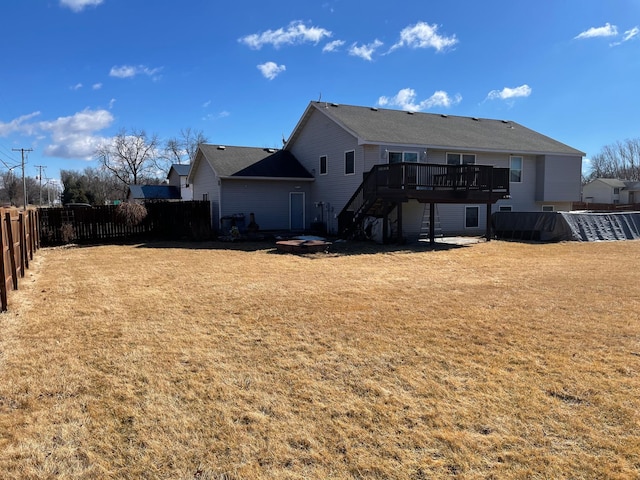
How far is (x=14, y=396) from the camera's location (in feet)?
11.9

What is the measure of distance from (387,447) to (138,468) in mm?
1561

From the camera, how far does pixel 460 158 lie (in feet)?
64.6

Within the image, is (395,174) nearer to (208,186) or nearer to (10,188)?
(208,186)

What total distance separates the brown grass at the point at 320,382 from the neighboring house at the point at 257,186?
12.2 meters

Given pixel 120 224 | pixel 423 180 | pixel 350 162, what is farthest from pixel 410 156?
pixel 120 224

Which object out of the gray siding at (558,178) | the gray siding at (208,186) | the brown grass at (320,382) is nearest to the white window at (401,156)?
the gray siding at (558,178)

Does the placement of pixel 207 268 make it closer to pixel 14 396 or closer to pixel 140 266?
pixel 140 266

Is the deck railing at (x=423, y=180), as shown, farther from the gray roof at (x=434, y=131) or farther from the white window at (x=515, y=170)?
the white window at (x=515, y=170)

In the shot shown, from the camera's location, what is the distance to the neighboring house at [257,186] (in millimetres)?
19922

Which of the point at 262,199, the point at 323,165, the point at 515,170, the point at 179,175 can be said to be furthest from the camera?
the point at 179,175

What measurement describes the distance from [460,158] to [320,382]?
17648mm

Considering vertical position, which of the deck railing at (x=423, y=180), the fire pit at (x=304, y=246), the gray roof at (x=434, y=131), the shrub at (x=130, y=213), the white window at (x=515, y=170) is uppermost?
the gray roof at (x=434, y=131)

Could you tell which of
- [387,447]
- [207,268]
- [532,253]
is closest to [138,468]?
[387,447]

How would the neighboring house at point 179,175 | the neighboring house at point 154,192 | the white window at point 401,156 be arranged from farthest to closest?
1. the neighboring house at point 179,175
2. the neighboring house at point 154,192
3. the white window at point 401,156
